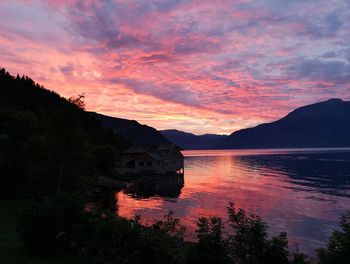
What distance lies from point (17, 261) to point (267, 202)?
49.5 meters

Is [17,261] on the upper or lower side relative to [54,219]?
lower

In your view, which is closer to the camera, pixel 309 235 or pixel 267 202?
pixel 309 235

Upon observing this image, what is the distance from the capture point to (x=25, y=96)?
396 ft

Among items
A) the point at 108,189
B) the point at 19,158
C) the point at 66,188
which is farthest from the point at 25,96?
the point at 66,188

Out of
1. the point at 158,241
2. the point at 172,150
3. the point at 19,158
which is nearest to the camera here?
the point at 158,241

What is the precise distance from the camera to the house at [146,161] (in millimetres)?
105312

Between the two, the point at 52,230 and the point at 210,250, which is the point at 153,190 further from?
the point at 210,250

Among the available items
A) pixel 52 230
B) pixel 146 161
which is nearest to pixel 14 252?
pixel 52 230

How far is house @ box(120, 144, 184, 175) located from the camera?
346 feet

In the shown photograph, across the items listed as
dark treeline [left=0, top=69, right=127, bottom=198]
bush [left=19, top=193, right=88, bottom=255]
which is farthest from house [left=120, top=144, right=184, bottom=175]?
bush [left=19, top=193, right=88, bottom=255]

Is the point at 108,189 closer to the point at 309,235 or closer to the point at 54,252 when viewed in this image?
the point at 309,235

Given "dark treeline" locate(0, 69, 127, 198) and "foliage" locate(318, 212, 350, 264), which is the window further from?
"foliage" locate(318, 212, 350, 264)

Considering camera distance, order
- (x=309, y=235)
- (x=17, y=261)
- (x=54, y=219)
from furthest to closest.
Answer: (x=309, y=235) → (x=54, y=219) → (x=17, y=261)

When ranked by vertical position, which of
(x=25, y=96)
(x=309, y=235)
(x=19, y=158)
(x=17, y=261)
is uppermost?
(x=25, y=96)
